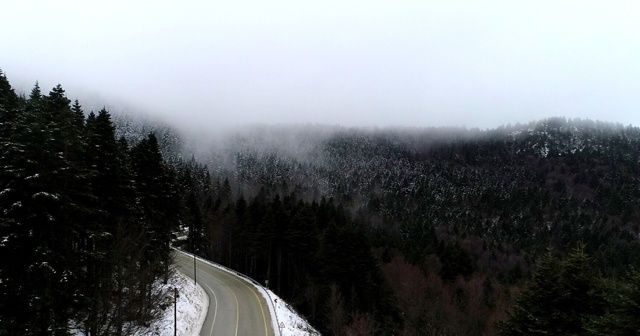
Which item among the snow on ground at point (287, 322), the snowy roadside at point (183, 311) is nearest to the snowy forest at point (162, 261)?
the snowy roadside at point (183, 311)

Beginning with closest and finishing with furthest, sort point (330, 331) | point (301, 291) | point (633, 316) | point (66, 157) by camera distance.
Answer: point (633, 316), point (66, 157), point (330, 331), point (301, 291)

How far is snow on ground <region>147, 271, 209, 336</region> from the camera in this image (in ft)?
90.7

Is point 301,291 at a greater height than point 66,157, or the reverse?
point 66,157

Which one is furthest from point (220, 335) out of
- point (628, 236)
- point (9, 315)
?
point (628, 236)

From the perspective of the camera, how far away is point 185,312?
3200 centimetres

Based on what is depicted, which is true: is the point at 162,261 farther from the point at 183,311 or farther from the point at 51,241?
the point at 51,241

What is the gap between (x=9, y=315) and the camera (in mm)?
14867

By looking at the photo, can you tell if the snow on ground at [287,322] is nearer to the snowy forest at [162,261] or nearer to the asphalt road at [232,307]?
the asphalt road at [232,307]

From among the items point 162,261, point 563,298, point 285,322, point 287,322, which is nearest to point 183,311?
point 162,261

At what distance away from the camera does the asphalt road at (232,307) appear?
31812 mm

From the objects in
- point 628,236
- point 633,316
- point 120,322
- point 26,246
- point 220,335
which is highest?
point 26,246

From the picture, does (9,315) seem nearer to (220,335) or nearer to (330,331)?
(220,335)

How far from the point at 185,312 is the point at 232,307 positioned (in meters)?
6.28

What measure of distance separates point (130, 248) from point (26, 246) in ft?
18.5
